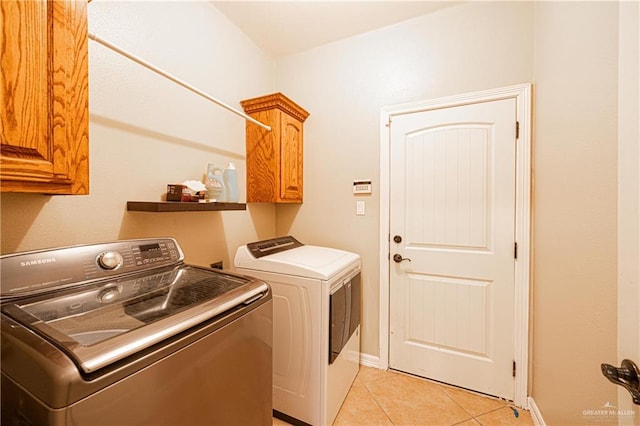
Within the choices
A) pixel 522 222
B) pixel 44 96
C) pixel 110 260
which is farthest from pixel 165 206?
pixel 522 222

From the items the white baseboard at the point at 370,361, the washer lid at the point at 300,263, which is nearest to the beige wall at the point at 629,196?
the washer lid at the point at 300,263

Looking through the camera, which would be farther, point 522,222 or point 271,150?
point 271,150

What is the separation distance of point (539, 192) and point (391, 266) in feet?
3.49

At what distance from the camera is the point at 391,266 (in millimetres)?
2094

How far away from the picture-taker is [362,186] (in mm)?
2182

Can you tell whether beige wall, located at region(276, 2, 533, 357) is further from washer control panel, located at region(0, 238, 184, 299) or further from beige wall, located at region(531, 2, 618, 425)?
washer control panel, located at region(0, 238, 184, 299)

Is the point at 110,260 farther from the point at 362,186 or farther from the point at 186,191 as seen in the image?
the point at 362,186

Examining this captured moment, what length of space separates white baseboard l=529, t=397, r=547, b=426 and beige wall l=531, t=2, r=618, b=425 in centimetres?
5

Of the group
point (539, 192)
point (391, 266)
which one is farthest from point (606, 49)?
point (391, 266)

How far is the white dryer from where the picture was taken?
1509 millimetres

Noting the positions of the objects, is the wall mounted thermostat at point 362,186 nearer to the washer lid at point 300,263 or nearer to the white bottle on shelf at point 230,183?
the washer lid at point 300,263

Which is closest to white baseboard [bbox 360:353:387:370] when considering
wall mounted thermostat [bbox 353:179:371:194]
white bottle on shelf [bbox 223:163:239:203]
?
wall mounted thermostat [bbox 353:179:371:194]

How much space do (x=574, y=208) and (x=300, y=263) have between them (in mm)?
1377

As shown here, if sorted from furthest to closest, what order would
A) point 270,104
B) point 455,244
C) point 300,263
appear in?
point 270,104 < point 455,244 < point 300,263
